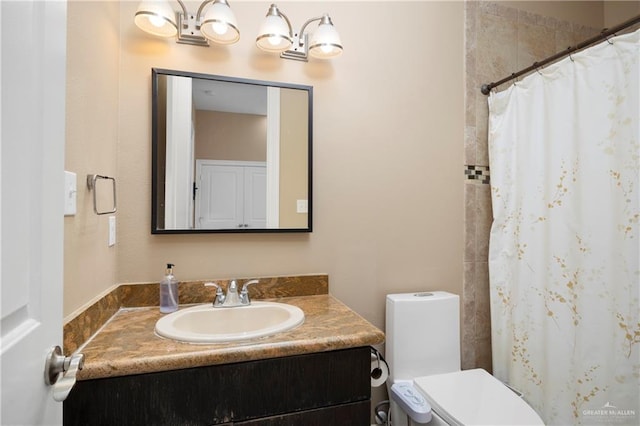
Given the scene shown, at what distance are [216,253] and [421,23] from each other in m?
1.57

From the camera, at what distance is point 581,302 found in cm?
136

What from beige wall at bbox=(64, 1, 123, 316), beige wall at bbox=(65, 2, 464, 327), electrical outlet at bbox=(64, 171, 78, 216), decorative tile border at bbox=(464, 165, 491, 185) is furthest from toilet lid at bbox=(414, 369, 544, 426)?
electrical outlet at bbox=(64, 171, 78, 216)

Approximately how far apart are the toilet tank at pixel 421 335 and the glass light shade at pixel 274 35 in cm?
127

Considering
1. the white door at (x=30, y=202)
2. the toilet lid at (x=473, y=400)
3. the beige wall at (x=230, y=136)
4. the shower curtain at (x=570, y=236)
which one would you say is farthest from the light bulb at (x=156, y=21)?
the toilet lid at (x=473, y=400)

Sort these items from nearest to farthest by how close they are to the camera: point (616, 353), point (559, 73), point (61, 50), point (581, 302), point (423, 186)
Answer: point (61, 50)
point (616, 353)
point (581, 302)
point (559, 73)
point (423, 186)

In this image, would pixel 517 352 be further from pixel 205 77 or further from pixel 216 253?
pixel 205 77

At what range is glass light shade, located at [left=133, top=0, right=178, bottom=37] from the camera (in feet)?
4.06

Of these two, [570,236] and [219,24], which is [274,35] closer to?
[219,24]

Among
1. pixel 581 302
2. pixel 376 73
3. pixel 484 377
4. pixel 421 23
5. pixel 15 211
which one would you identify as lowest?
pixel 484 377

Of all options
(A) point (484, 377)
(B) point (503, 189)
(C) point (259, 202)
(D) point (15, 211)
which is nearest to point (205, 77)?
(C) point (259, 202)

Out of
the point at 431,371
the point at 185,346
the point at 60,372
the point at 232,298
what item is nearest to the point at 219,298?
the point at 232,298

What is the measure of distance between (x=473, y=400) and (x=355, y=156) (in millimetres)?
1153

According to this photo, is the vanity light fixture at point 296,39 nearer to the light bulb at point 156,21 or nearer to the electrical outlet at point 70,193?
the light bulb at point 156,21

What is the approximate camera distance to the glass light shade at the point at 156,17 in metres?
1.24
